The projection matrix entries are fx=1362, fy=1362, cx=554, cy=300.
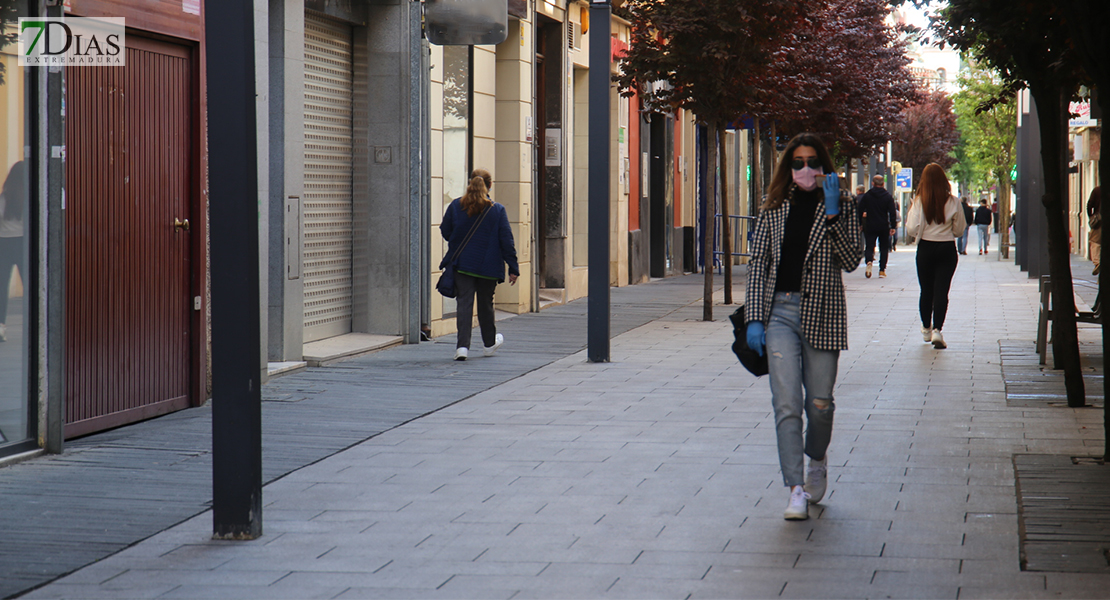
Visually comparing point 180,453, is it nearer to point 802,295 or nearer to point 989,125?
point 802,295

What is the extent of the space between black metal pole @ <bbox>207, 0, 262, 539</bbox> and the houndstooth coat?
83.9 inches

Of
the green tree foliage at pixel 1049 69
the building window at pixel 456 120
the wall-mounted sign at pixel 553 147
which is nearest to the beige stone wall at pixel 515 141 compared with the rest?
the building window at pixel 456 120

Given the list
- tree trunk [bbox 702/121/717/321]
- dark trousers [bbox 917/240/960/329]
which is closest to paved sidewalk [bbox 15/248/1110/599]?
dark trousers [bbox 917/240/960/329]

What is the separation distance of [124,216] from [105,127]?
56cm

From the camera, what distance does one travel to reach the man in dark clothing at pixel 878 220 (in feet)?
86.3

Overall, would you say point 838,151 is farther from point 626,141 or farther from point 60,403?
point 60,403

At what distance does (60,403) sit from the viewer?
291 inches

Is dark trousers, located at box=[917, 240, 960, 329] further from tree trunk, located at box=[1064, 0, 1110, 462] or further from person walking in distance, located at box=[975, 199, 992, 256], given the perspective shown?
person walking in distance, located at box=[975, 199, 992, 256]

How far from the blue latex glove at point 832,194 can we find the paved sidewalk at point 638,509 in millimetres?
1314

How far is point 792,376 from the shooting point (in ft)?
19.2

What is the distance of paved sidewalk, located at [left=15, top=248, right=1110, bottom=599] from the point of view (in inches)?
189

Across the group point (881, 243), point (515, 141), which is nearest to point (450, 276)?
point (515, 141)

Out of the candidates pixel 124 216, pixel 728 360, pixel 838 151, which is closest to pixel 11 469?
pixel 124 216

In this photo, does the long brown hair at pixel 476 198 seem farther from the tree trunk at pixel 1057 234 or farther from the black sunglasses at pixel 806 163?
the black sunglasses at pixel 806 163
